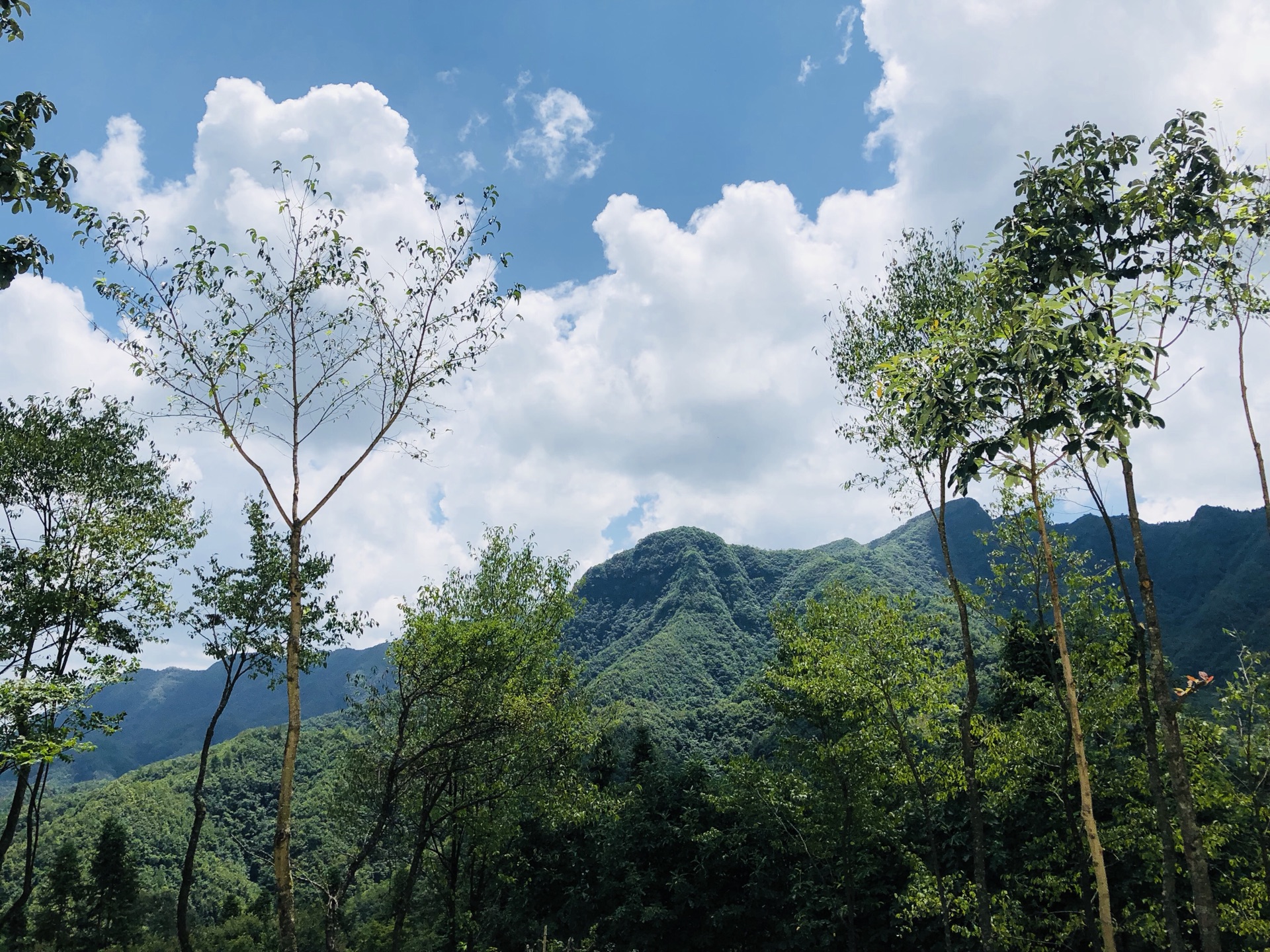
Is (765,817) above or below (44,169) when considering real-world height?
below

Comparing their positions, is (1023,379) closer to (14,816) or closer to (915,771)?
(915,771)

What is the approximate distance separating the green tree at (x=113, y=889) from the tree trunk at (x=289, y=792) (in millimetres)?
47364

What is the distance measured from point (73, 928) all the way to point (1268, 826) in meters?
62.0

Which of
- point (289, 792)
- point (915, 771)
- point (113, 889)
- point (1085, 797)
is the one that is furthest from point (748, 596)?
point (289, 792)

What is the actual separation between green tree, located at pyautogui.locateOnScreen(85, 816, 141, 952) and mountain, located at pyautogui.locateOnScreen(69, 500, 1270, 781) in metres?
13.0

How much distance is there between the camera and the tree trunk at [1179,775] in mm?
10531

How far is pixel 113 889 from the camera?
153 feet

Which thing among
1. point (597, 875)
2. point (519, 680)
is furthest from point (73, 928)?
point (519, 680)

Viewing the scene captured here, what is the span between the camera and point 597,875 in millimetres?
33438

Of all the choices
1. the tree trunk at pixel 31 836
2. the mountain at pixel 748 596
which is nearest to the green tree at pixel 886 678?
the mountain at pixel 748 596

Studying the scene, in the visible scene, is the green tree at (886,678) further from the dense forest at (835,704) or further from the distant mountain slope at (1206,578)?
the distant mountain slope at (1206,578)

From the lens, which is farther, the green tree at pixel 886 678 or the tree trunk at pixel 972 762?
the green tree at pixel 886 678

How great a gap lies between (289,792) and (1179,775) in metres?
14.0

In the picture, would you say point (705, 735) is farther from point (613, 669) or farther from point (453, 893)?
point (453, 893)
